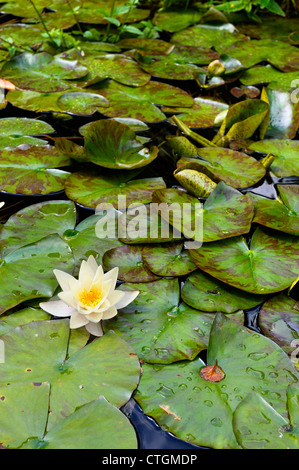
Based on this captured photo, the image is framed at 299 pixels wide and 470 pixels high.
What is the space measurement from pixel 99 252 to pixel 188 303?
0.39 m

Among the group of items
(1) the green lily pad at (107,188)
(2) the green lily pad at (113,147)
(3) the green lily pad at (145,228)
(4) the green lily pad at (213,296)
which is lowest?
(4) the green lily pad at (213,296)

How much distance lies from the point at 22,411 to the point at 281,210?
1196 mm

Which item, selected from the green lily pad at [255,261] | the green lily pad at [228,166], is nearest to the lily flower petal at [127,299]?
the green lily pad at [255,261]

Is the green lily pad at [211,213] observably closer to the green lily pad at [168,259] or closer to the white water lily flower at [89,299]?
the green lily pad at [168,259]

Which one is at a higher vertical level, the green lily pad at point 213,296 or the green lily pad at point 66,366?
the green lily pad at point 66,366

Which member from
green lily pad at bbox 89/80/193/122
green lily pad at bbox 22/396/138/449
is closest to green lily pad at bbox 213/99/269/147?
green lily pad at bbox 89/80/193/122

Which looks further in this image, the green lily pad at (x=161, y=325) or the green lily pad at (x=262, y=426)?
the green lily pad at (x=161, y=325)

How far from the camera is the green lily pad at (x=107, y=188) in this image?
5.99ft

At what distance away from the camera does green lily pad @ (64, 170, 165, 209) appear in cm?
183

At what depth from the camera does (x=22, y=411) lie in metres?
1.11

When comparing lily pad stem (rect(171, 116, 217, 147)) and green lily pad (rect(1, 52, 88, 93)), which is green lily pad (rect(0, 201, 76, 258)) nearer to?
lily pad stem (rect(171, 116, 217, 147))

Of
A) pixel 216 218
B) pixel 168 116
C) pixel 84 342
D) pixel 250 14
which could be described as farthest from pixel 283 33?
pixel 84 342

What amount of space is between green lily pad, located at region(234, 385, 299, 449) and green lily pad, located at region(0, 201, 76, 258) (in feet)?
3.02
